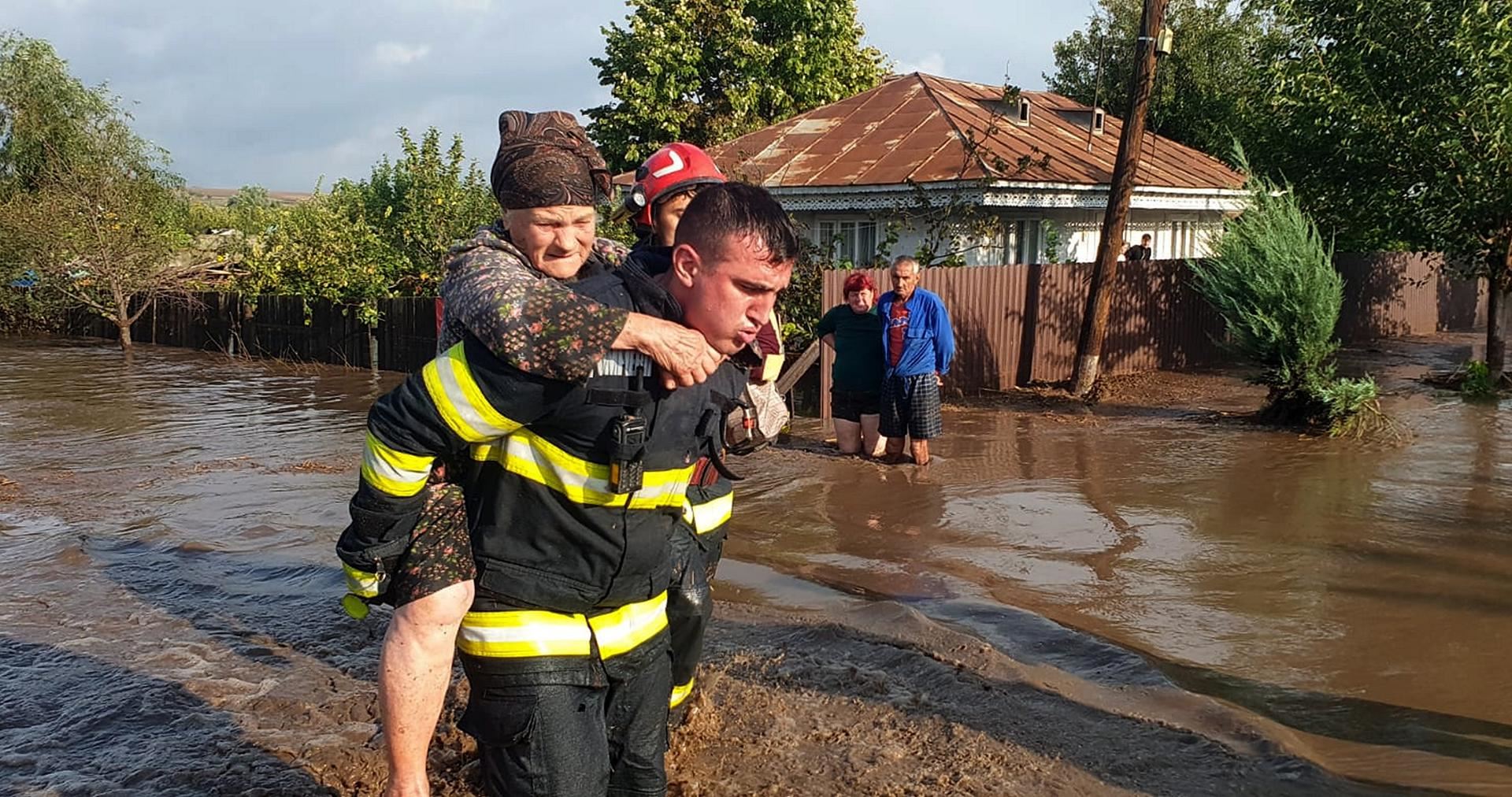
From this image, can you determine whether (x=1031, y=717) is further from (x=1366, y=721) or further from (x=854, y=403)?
(x=854, y=403)

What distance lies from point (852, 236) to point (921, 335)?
9.94 metres

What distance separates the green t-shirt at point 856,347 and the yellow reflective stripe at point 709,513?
19.8ft

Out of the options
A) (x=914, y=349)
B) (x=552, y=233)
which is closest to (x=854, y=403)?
(x=914, y=349)

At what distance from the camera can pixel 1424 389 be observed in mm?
15219

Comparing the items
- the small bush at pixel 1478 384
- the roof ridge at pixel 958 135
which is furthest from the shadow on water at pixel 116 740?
the small bush at pixel 1478 384

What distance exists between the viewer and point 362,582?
8.75 ft

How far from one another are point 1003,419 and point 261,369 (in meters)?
12.4

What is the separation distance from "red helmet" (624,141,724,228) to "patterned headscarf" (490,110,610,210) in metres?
0.96

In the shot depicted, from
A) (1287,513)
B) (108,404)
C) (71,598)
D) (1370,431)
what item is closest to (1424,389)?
(1370,431)

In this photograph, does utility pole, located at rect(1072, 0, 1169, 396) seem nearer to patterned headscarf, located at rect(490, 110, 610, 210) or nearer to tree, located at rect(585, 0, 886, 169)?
patterned headscarf, located at rect(490, 110, 610, 210)

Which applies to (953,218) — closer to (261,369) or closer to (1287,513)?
(1287,513)

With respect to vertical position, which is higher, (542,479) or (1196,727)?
(542,479)

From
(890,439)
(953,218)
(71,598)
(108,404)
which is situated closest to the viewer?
(71,598)

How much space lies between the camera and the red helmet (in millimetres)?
4117
